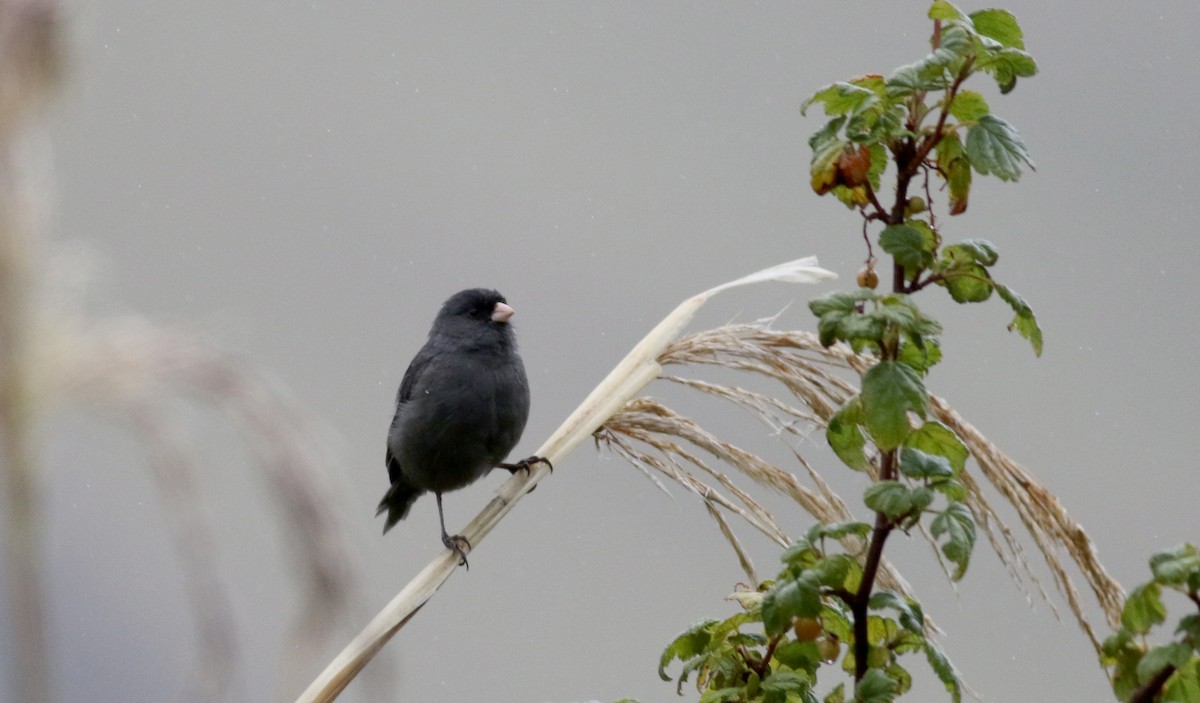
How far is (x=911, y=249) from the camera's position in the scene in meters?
1.05

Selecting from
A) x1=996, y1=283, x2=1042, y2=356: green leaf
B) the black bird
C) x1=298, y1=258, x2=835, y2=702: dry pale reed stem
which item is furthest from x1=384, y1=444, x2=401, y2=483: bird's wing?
x1=996, y1=283, x2=1042, y2=356: green leaf

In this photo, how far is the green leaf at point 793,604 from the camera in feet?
3.21

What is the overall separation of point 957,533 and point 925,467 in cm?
7

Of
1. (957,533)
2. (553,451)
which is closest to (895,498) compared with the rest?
(957,533)

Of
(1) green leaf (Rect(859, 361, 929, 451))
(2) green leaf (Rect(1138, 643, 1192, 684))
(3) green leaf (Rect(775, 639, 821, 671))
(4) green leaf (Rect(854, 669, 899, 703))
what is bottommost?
(3) green leaf (Rect(775, 639, 821, 671))

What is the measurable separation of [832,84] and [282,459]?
562mm

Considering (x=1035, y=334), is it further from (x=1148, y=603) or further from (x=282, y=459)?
(x=282, y=459)

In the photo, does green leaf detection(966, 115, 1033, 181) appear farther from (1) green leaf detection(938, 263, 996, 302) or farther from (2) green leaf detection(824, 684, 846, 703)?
(2) green leaf detection(824, 684, 846, 703)

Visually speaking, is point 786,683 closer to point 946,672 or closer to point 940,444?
point 946,672

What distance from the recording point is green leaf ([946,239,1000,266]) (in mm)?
1089

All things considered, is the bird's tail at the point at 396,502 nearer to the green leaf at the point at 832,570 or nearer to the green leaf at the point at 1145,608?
the green leaf at the point at 832,570

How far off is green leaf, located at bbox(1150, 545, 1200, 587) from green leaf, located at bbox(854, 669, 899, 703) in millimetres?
217

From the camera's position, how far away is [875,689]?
0.97 metres

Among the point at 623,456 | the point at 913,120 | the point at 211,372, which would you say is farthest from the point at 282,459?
the point at 623,456
